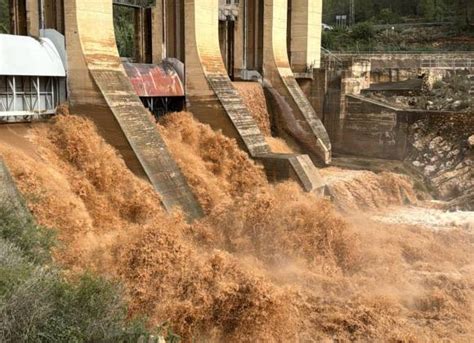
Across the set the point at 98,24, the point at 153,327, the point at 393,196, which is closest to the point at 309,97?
the point at 393,196

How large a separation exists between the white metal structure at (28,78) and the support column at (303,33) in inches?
398

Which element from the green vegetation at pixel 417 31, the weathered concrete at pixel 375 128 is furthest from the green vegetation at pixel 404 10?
the weathered concrete at pixel 375 128

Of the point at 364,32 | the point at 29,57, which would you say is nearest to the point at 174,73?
the point at 29,57

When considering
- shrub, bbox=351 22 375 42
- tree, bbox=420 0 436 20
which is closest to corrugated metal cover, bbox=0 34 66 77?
shrub, bbox=351 22 375 42

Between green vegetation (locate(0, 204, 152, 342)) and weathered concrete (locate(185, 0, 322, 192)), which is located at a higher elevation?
weathered concrete (locate(185, 0, 322, 192))

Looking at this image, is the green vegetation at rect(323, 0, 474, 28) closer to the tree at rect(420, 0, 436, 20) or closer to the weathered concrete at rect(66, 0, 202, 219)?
the tree at rect(420, 0, 436, 20)

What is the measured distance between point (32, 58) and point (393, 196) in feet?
32.9

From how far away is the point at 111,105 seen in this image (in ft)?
38.1

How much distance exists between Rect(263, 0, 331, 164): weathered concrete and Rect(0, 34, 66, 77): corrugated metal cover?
794 cm

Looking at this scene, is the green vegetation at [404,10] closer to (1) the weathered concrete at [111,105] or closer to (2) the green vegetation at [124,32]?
(2) the green vegetation at [124,32]

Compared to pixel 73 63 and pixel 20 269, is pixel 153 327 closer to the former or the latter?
pixel 20 269

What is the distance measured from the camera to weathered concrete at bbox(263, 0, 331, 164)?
57.2ft

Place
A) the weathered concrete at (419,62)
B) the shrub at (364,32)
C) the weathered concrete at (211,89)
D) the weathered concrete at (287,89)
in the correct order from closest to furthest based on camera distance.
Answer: the weathered concrete at (211,89)
the weathered concrete at (287,89)
the weathered concrete at (419,62)
the shrub at (364,32)

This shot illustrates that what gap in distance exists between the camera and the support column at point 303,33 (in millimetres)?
19828
